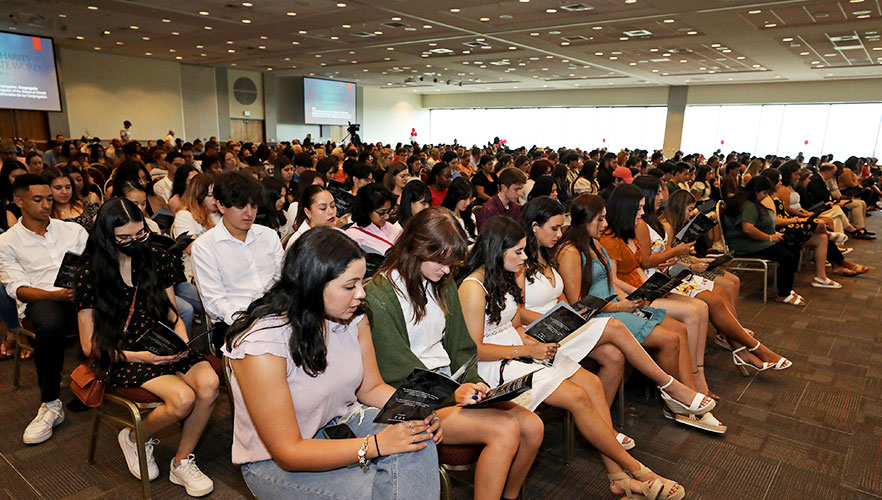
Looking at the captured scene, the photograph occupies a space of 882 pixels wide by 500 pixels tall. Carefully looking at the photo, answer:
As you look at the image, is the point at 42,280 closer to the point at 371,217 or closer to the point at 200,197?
the point at 200,197

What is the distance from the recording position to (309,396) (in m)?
1.61

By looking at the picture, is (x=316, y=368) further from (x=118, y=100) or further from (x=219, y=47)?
(x=118, y=100)

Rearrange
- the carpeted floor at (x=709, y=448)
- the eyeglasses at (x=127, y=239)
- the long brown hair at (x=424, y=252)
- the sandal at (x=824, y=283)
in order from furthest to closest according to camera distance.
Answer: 1. the sandal at (x=824, y=283)
2. the carpeted floor at (x=709, y=448)
3. the eyeglasses at (x=127, y=239)
4. the long brown hair at (x=424, y=252)

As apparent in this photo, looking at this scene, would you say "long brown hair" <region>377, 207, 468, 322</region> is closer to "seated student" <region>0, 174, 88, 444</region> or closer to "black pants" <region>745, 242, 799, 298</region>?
"seated student" <region>0, 174, 88, 444</region>

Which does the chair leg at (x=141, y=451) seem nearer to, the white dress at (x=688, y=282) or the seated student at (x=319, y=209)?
the seated student at (x=319, y=209)

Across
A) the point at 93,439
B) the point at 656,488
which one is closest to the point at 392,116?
the point at 93,439

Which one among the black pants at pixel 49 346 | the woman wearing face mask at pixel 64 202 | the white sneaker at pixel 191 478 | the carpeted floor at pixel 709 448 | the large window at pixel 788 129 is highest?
the large window at pixel 788 129

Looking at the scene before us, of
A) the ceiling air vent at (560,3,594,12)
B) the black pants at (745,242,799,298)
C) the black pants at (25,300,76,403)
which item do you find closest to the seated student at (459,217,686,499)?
the black pants at (25,300,76,403)

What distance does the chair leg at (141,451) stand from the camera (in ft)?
7.27

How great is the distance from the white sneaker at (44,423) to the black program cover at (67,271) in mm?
900

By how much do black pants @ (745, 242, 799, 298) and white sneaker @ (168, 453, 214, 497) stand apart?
5.32m

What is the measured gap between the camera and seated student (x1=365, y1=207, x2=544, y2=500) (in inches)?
76.2

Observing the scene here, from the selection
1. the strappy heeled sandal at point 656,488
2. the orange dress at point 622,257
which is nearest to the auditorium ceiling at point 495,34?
the orange dress at point 622,257

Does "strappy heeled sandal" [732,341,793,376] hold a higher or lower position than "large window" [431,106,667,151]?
lower
